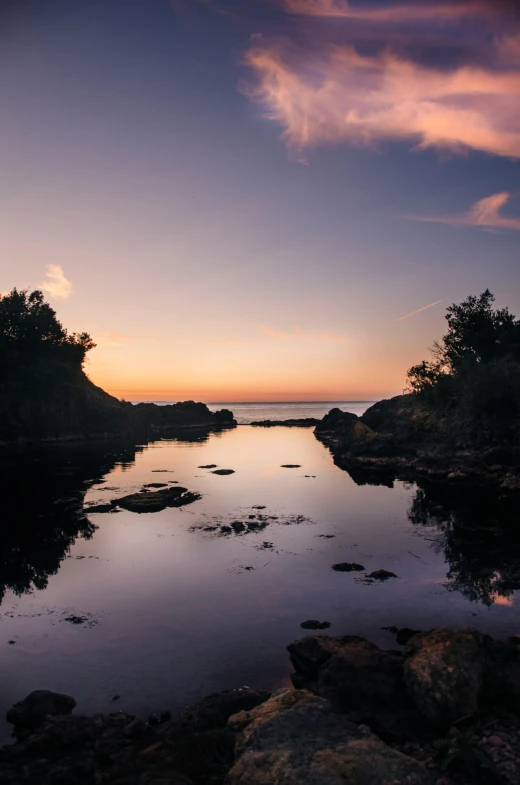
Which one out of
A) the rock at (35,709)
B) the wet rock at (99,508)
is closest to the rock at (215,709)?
the rock at (35,709)

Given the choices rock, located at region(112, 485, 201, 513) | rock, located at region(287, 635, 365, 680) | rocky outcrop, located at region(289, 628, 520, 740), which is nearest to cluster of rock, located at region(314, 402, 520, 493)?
rock, located at region(112, 485, 201, 513)

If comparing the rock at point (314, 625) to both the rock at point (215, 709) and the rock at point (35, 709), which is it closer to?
the rock at point (215, 709)

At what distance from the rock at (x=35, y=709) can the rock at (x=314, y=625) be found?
270 inches

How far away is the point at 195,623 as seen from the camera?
1435 centimetres

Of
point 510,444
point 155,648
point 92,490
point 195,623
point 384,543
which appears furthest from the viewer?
point 510,444

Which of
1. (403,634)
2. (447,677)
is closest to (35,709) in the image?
(447,677)

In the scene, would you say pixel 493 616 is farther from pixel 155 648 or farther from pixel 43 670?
pixel 43 670

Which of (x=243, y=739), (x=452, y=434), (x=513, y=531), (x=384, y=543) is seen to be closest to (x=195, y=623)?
(x=243, y=739)

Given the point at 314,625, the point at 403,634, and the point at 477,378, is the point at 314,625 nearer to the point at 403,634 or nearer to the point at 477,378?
the point at 403,634

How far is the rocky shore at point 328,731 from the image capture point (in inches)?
265

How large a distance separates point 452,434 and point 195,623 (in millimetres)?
53222

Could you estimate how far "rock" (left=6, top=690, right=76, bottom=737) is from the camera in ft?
30.4

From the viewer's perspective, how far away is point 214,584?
58.7 ft

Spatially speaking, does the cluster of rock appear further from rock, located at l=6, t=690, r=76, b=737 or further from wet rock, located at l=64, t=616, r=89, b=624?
rock, located at l=6, t=690, r=76, b=737
